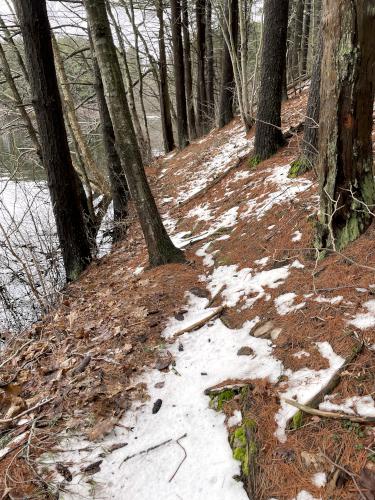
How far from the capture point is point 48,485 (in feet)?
7.46

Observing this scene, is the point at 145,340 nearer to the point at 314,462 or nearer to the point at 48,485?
the point at 48,485

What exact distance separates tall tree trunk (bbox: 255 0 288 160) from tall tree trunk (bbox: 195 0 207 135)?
7.21 m

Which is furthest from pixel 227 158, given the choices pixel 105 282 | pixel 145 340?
pixel 145 340

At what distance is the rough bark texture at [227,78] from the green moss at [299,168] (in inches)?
238

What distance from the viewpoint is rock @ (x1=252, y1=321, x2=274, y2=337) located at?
3314 millimetres

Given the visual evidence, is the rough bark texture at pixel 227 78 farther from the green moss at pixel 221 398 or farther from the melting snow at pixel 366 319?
the green moss at pixel 221 398

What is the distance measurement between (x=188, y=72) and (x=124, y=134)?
1275 cm

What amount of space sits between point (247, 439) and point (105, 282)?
3935 mm

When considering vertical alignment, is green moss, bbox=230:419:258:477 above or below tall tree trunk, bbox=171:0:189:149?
below

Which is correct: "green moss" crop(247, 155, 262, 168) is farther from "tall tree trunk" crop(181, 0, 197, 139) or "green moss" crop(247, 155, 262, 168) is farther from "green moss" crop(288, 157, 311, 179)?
"tall tree trunk" crop(181, 0, 197, 139)

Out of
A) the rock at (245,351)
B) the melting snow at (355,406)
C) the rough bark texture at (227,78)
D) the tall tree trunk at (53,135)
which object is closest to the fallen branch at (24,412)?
the rock at (245,351)

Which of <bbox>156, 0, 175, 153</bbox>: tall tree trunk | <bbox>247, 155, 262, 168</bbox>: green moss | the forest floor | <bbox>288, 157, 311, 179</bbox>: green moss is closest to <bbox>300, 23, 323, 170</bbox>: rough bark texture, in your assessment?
<bbox>288, 157, 311, 179</bbox>: green moss

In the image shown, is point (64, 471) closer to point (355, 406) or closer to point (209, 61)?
point (355, 406)

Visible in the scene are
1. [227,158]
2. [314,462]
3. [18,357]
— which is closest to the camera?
[314,462]
